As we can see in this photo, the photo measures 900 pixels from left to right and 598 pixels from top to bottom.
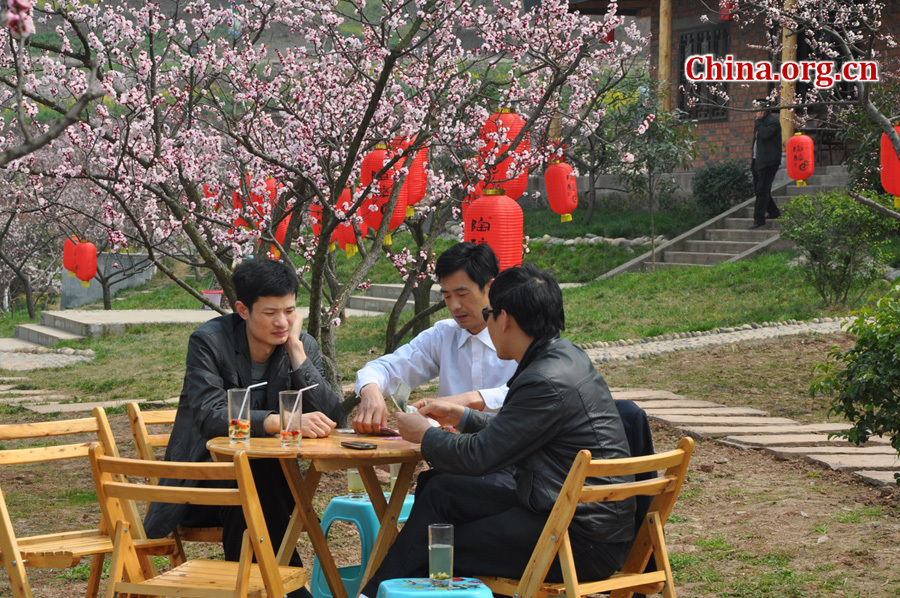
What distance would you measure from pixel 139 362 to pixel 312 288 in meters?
7.74

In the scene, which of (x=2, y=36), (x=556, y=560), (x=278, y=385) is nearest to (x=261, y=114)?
(x=2, y=36)

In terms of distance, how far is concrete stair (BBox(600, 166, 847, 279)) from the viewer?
1504cm

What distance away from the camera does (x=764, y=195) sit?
15.6m

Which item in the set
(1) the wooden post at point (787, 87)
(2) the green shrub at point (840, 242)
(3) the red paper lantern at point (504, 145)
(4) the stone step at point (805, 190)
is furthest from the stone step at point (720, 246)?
(3) the red paper lantern at point (504, 145)

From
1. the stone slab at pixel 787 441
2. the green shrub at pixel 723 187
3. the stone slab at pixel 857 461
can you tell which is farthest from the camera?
the green shrub at pixel 723 187

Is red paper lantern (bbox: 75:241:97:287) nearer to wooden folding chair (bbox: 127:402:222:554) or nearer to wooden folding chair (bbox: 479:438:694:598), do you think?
wooden folding chair (bbox: 127:402:222:554)

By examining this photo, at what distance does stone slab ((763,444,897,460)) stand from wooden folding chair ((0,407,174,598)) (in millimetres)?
4475

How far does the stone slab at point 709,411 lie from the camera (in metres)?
7.89

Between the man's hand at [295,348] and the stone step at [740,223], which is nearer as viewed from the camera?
the man's hand at [295,348]

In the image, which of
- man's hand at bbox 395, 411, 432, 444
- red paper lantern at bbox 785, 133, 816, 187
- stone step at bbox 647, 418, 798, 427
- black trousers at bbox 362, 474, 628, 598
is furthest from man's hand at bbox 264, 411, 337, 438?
red paper lantern at bbox 785, 133, 816, 187

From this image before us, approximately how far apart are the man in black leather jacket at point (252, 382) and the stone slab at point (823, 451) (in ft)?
12.5

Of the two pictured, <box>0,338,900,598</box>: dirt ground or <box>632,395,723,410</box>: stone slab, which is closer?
<box>0,338,900,598</box>: dirt ground

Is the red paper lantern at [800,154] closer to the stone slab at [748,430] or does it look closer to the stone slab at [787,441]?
the stone slab at [748,430]

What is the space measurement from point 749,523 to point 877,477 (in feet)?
3.88
